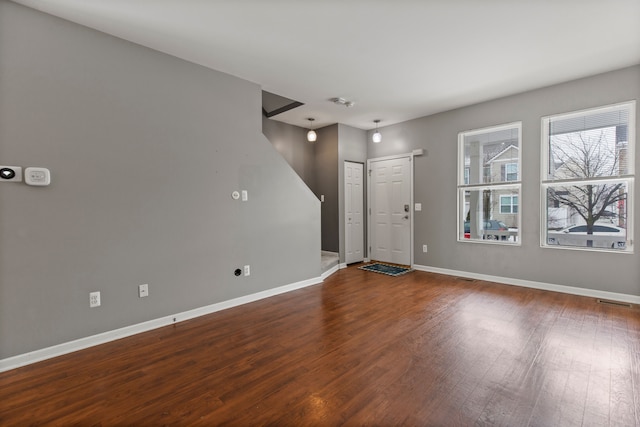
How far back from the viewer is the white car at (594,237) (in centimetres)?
365

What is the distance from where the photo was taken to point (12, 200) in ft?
7.50

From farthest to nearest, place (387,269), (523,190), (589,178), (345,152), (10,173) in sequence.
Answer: (345,152), (387,269), (523,190), (589,178), (10,173)

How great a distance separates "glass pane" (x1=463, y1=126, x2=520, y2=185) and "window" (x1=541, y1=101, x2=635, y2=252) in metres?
→ 0.37

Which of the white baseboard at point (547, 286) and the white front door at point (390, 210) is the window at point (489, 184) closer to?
the white baseboard at point (547, 286)

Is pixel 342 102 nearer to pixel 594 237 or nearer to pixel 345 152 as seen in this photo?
pixel 345 152

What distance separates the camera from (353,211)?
598 centimetres

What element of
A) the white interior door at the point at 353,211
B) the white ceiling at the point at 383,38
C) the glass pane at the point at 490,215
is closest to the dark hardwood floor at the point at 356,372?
the glass pane at the point at 490,215

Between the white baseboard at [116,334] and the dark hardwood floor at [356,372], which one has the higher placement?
the white baseboard at [116,334]

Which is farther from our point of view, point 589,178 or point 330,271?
point 330,271

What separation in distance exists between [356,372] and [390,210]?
4.12 metres

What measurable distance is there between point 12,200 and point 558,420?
3.98 meters

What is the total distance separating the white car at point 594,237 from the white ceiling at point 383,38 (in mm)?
1954

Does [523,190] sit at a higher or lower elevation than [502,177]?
lower

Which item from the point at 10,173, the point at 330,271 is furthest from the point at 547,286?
A: the point at 10,173
